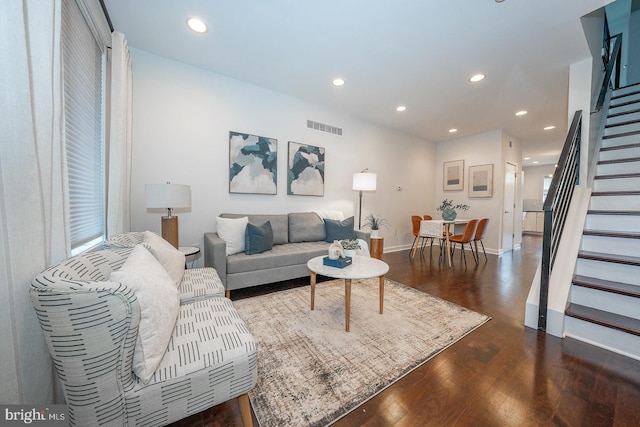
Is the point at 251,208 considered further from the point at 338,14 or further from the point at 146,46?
the point at 338,14

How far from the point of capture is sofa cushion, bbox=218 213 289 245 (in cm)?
321

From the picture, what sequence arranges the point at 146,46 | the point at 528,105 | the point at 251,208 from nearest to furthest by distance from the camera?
the point at 146,46 → the point at 251,208 → the point at 528,105

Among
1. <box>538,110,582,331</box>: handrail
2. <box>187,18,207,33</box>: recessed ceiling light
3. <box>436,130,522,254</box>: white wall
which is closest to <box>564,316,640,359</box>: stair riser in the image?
<box>538,110,582,331</box>: handrail

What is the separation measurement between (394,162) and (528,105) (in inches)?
90.9

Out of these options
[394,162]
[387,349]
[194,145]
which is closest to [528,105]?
[394,162]

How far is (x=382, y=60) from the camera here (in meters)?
2.70

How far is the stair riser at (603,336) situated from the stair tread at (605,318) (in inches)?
1.7

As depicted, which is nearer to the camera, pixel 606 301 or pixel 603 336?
pixel 603 336

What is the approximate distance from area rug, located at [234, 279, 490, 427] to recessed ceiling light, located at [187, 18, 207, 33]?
2.73m

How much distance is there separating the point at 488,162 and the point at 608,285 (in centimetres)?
389

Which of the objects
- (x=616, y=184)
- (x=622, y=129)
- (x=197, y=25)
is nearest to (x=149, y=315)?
(x=197, y=25)

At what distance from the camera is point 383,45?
8.00 ft

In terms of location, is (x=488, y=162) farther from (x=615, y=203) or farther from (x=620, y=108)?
(x=615, y=203)

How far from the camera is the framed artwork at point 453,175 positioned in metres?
5.57
